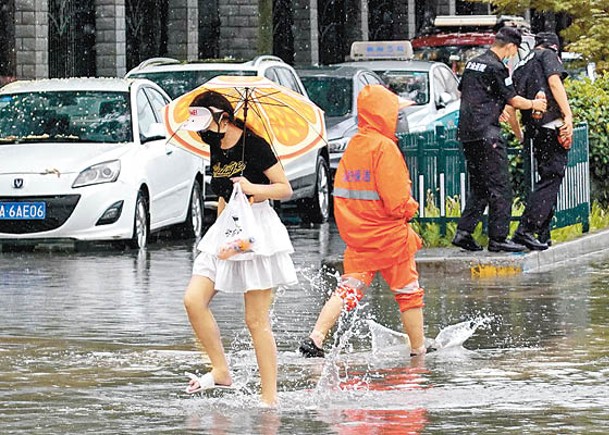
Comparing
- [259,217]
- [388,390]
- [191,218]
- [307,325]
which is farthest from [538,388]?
[191,218]

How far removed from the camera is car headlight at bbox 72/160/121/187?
18.5 meters

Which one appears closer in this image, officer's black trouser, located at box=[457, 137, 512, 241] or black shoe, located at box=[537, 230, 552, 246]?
officer's black trouser, located at box=[457, 137, 512, 241]

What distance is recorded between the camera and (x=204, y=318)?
9922 millimetres

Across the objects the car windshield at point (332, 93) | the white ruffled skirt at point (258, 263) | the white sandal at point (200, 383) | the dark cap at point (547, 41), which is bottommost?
the white sandal at point (200, 383)

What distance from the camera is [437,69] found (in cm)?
2800

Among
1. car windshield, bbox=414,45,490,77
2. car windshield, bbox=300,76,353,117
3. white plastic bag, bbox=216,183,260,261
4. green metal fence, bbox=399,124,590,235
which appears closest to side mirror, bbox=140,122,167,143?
green metal fence, bbox=399,124,590,235

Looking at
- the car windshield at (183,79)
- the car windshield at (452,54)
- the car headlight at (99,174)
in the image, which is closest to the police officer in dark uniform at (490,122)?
the car headlight at (99,174)

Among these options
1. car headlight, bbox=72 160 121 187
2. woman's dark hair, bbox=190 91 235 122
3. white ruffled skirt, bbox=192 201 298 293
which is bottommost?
car headlight, bbox=72 160 121 187

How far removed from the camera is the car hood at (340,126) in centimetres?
2419

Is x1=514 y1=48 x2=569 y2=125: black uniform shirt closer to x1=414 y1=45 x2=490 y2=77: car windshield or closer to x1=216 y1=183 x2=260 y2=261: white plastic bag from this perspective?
x1=216 y1=183 x2=260 y2=261: white plastic bag

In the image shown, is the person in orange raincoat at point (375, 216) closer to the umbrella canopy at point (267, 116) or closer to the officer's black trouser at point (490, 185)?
the umbrella canopy at point (267, 116)

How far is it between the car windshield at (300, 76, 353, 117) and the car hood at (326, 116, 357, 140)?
250 millimetres

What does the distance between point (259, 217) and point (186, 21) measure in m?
35.5

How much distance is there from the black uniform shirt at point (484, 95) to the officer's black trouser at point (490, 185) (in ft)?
0.34
